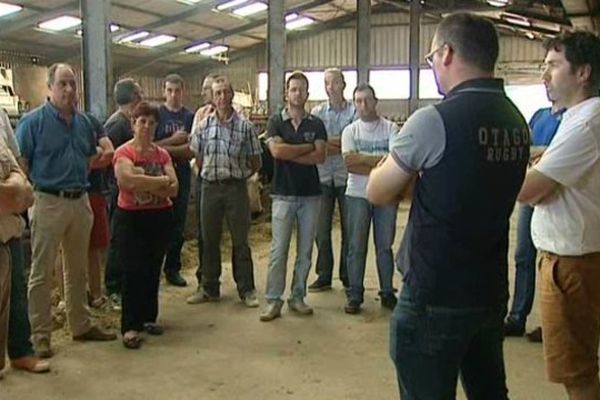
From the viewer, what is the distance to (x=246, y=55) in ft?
65.6

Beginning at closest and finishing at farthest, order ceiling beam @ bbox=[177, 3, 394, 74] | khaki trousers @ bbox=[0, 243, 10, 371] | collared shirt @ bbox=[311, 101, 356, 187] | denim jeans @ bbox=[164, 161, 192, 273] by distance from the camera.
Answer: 1. khaki trousers @ bbox=[0, 243, 10, 371]
2. collared shirt @ bbox=[311, 101, 356, 187]
3. denim jeans @ bbox=[164, 161, 192, 273]
4. ceiling beam @ bbox=[177, 3, 394, 74]

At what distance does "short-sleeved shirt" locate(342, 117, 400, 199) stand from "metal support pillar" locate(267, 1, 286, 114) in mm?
2855

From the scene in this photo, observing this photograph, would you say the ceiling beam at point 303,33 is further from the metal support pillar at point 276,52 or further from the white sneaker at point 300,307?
the white sneaker at point 300,307

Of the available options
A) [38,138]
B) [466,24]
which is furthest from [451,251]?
[38,138]

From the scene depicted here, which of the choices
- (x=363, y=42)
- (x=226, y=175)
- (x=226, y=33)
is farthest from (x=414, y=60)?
(x=226, y=175)

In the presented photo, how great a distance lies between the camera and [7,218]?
250cm

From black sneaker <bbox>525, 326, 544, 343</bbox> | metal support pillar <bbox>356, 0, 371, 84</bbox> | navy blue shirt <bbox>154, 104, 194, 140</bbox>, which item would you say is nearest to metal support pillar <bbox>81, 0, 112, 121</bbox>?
navy blue shirt <bbox>154, 104, 194, 140</bbox>

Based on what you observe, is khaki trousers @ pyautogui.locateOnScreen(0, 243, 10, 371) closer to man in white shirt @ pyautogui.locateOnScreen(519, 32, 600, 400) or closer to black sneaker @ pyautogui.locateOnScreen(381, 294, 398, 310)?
man in white shirt @ pyautogui.locateOnScreen(519, 32, 600, 400)

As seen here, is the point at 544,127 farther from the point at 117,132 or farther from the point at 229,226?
the point at 117,132

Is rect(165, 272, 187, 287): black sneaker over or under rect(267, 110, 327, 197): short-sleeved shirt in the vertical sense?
under

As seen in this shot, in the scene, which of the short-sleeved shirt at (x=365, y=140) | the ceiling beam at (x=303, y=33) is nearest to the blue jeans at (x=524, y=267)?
the short-sleeved shirt at (x=365, y=140)

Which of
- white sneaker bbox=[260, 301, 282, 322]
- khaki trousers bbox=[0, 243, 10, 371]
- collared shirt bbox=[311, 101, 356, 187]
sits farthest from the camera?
collared shirt bbox=[311, 101, 356, 187]

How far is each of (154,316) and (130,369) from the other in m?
0.59

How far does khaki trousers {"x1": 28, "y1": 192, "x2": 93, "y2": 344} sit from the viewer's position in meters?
3.39
